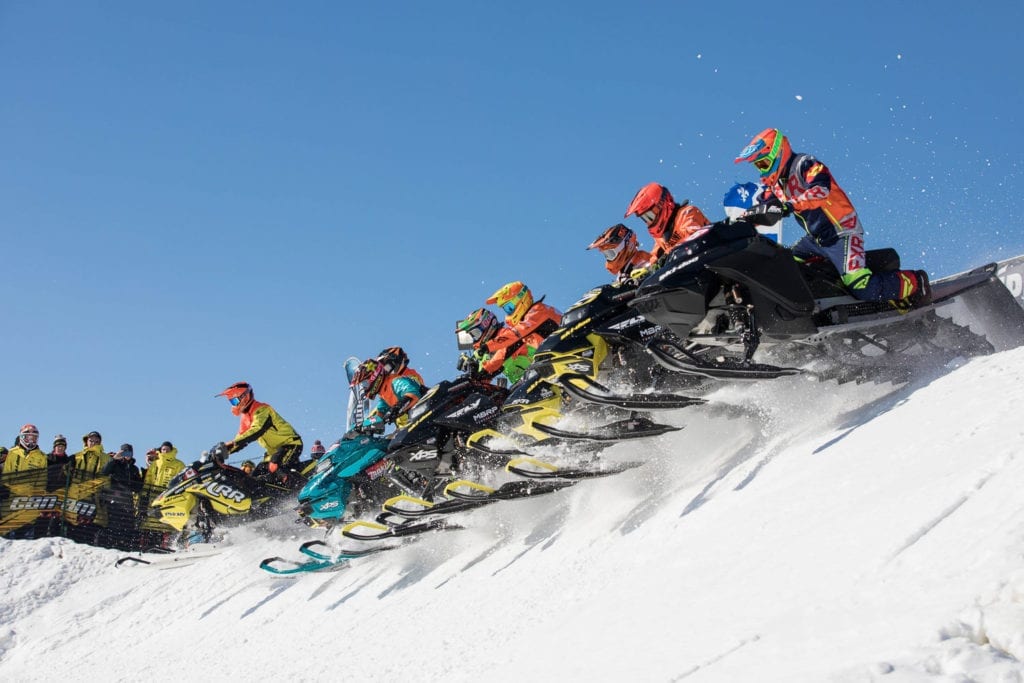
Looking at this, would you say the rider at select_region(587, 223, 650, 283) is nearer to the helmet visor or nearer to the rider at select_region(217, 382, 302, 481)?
the helmet visor

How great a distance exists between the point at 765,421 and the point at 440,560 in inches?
148

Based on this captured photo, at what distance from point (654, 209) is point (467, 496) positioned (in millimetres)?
3061

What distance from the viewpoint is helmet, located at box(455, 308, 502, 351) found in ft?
36.9

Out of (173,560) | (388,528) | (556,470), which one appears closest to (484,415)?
(388,528)

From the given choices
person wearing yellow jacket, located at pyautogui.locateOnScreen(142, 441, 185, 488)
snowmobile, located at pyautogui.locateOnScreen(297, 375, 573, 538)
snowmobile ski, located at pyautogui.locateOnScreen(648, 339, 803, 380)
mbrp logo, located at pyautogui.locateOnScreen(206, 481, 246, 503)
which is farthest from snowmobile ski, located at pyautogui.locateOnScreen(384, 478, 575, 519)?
person wearing yellow jacket, located at pyautogui.locateOnScreen(142, 441, 185, 488)

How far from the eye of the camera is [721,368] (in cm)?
660

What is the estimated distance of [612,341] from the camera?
7992 mm

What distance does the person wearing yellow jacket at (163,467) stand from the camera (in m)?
15.7

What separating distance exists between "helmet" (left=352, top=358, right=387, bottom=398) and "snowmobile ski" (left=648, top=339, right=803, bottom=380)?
5.84m

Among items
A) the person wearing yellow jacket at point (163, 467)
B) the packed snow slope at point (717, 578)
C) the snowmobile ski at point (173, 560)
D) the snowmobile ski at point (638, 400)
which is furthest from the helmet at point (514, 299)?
the person wearing yellow jacket at point (163, 467)

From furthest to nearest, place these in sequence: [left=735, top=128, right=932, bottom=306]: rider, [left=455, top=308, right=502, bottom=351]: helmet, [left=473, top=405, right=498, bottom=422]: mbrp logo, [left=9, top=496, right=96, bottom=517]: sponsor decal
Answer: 1. [left=9, top=496, right=96, bottom=517]: sponsor decal
2. [left=455, top=308, right=502, bottom=351]: helmet
3. [left=473, top=405, right=498, bottom=422]: mbrp logo
4. [left=735, top=128, right=932, bottom=306]: rider

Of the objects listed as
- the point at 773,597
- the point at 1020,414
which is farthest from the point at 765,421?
the point at 773,597

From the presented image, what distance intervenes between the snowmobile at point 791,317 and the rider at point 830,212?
0.09 m

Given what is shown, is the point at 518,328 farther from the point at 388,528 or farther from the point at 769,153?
the point at 769,153
